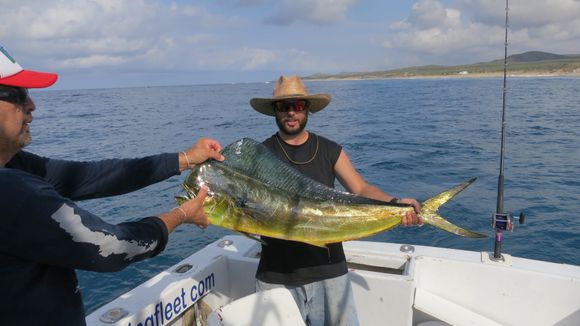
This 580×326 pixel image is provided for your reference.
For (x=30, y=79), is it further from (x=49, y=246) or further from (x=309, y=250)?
(x=309, y=250)

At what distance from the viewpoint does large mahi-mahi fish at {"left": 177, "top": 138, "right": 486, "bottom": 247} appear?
2480mm

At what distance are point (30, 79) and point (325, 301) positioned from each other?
222cm

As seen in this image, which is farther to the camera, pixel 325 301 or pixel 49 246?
pixel 325 301

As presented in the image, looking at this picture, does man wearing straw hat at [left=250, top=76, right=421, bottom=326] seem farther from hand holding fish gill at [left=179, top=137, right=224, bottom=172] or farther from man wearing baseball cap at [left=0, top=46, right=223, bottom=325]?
man wearing baseball cap at [left=0, top=46, right=223, bottom=325]

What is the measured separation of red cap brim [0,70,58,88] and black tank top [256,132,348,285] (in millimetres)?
1530

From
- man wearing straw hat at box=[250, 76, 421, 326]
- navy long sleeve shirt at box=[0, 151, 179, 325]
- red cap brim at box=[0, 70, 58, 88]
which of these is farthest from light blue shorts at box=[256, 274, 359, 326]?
red cap brim at box=[0, 70, 58, 88]

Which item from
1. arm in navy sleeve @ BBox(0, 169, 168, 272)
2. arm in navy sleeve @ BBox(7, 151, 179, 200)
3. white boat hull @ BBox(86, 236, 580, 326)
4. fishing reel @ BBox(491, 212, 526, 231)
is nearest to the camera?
arm in navy sleeve @ BBox(0, 169, 168, 272)

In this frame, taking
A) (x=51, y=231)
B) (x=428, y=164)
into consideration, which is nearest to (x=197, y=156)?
(x=51, y=231)

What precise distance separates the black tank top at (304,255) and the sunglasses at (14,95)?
1605 millimetres

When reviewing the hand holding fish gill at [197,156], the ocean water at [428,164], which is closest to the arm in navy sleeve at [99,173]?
the hand holding fish gill at [197,156]

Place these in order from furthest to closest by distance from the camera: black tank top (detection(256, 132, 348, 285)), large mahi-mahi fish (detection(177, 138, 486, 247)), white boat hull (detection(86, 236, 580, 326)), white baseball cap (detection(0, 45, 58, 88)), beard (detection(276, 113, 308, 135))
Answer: white boat hull (detection(86, 236, 580, 326))
beard (detection(276, 113, 308, 135))
black tank top (detection(256, 132, 348, 285))
large mahi-mahi fish (detection(177, 138, 486, 247))
white baseball cap (detection(0, 45, 58, 88))

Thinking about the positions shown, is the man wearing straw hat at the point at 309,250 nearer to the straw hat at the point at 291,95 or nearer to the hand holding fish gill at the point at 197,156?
the straw hat at the point at 291,95

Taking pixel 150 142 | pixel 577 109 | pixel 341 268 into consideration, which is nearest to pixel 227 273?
pixel 341 268

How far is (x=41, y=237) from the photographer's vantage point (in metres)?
1.33
